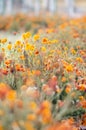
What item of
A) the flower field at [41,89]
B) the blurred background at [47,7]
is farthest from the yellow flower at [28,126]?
the blurred background at [47,7]

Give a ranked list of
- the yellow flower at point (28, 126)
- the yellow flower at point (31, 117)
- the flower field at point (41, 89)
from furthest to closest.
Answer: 1. the flower field at point (41, 89)
2. the yellow flower at point (31, 117)
3. the yellow flower at point (28, 126)

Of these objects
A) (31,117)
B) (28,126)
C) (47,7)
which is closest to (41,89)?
(31,117)

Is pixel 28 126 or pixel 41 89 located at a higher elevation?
pixel 28 126

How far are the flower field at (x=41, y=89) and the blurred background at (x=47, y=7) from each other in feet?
56.4

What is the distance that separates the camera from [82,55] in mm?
5777

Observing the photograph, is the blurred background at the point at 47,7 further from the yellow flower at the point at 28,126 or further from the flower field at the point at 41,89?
Answer: the yellow flower at the point at 28,126

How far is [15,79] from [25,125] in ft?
6.20

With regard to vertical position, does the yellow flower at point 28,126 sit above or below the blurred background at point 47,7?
above

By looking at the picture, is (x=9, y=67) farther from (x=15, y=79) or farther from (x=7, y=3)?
(x=7, y=3)

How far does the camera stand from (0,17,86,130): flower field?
3055 millimetres

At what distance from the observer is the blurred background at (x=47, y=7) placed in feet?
76.3

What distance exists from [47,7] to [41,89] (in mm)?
22253

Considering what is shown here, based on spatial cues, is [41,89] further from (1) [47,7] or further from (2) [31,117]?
(1) [47,7]

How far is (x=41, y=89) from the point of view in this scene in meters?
4.29
